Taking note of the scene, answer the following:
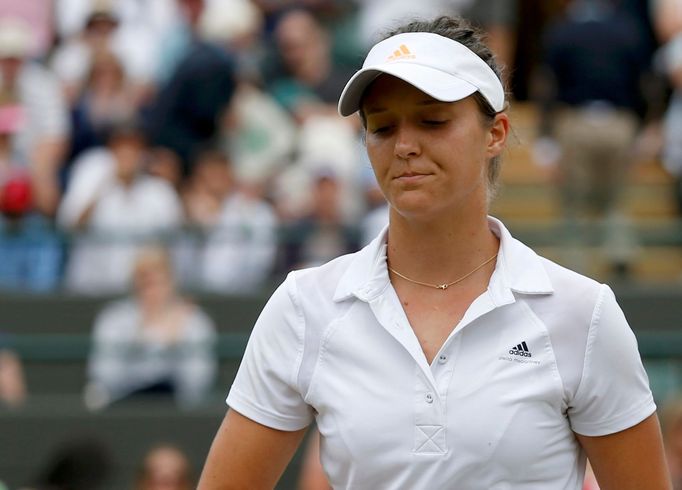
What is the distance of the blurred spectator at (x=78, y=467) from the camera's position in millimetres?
6887

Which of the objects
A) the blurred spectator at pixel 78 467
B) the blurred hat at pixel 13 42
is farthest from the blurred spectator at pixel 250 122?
the blurred spectator at pixel 78 467

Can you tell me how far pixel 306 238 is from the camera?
9.23 m

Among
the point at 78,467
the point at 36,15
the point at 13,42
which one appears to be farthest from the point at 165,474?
the point at 36,15

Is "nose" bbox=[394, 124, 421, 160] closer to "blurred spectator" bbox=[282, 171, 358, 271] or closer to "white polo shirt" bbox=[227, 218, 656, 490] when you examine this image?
"white polo shirt" bbox=[227, 218, 656, 490]

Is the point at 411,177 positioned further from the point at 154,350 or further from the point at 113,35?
the point at 113,35

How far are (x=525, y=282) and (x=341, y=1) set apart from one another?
30.4 ft

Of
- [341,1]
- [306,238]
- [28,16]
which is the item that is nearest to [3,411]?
[306,238]

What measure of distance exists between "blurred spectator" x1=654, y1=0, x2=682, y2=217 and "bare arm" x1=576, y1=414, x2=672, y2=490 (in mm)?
7532

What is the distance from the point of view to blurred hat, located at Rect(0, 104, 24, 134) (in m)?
9.89

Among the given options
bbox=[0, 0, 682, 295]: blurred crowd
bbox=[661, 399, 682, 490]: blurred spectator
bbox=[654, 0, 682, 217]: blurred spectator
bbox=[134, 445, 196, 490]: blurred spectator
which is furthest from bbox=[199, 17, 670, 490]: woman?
bbox=[654, 0, 682, 217]: blurred spectator

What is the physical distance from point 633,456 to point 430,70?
81 cm

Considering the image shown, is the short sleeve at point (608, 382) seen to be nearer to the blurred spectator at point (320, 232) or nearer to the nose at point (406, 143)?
the nose at point (406, 143)

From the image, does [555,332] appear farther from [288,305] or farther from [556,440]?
[288,305]

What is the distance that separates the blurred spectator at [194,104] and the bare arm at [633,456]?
7.38 m
